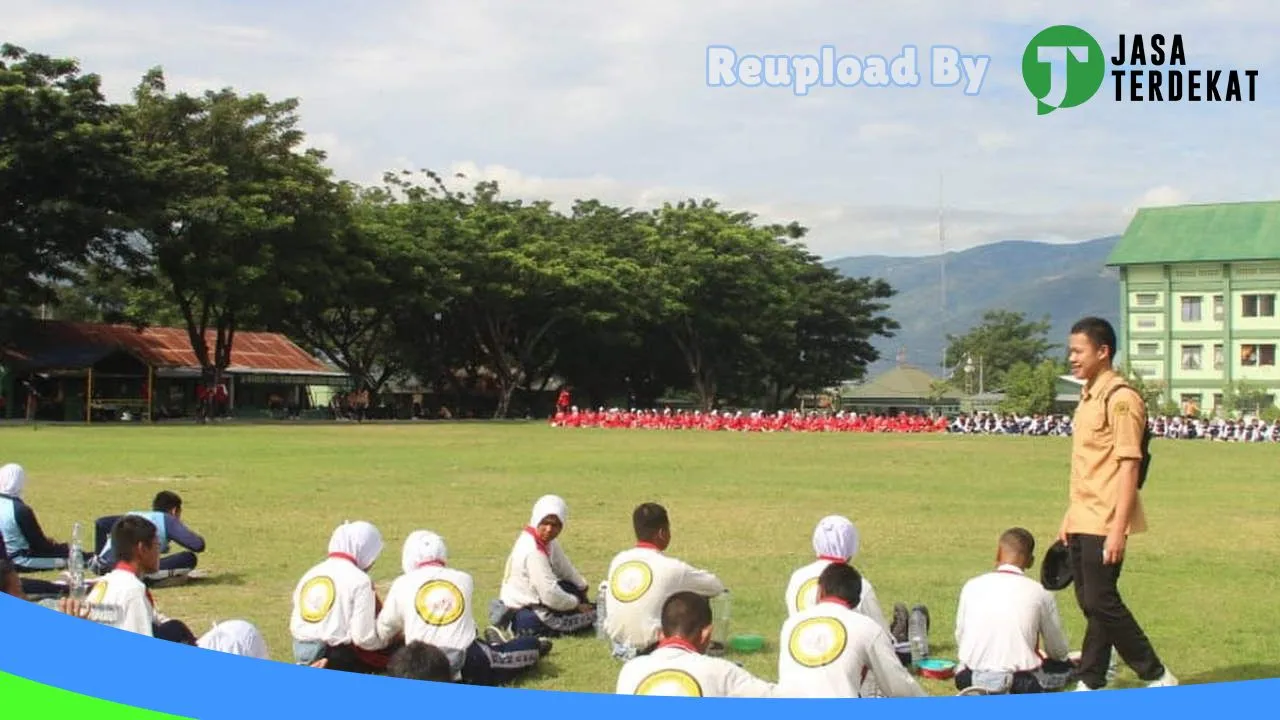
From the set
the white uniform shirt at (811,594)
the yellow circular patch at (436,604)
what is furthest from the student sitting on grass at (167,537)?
the white uniform shirt at (811,594)

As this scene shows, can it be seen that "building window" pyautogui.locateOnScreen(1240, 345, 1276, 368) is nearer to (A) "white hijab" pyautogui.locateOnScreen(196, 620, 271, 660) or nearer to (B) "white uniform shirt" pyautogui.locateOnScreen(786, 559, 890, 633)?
(B) "white uniform shirt" pyautogui.locateOnScreen(786, 559, 890, 633)

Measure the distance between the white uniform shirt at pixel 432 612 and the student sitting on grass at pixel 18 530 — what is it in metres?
4.05

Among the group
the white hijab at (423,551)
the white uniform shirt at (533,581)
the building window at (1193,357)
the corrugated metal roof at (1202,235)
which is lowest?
the white uniform shirt at (533,581)

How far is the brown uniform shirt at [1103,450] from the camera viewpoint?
21.4 feet

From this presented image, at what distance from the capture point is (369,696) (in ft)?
20.4

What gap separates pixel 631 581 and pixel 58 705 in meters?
2.91

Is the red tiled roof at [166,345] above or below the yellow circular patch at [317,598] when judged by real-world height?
above

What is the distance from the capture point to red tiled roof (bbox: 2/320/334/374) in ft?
Answer: 129

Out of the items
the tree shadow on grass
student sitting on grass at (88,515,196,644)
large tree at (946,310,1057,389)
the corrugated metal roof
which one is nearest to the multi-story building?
the corrugated metal roof

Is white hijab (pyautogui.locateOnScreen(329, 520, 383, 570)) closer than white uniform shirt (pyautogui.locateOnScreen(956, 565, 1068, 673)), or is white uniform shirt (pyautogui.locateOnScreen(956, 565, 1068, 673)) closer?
white uniform shirt (pyautogui.locateOnScreen(956, 565, 1068, 673))

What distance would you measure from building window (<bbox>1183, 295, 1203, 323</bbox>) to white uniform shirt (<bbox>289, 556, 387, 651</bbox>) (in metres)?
11.6

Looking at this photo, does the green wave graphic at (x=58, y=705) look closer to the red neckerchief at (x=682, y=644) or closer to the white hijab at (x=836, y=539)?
the red neckerchief at (x=682, y=644)

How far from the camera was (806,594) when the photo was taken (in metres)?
6.69

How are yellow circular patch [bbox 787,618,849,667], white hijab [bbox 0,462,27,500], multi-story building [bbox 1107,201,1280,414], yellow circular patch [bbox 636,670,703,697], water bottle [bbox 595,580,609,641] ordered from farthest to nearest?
multi-story building [bbox 1107,201,1280,414] < white hijab [bbox 0,462,27,500] < water bottle [bbox 595,580,609,641] < yellow circular patch [bbox 787,618,849,667] < yellow circular patch [bbox 636,670,703,697]
